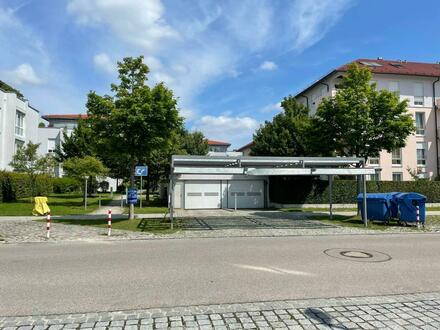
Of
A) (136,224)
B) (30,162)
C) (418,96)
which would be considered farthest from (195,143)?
(136,224)

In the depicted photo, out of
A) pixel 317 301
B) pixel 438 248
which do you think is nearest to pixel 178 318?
pixel 317 301

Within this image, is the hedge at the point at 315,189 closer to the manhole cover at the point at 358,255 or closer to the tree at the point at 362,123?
the tree at the point at 362,123

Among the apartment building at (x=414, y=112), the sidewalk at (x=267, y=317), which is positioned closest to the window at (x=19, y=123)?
the apartment building at (x=414, y=112)

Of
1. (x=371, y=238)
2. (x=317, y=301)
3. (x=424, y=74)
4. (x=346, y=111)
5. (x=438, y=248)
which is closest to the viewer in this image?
(x=317, y=301)

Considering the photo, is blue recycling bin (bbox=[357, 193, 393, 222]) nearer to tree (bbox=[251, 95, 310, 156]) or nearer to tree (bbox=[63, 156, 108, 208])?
tree (bbox=[251, 95, 310, 156])

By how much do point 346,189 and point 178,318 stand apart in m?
25.0

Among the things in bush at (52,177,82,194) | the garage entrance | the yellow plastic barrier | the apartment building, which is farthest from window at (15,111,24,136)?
the apartment building

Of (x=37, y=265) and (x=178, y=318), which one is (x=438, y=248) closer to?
(x=178, y=318)

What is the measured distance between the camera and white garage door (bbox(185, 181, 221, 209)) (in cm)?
2862

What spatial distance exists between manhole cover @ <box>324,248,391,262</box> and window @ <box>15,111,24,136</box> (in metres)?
38.9

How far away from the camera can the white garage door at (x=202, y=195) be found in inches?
1127

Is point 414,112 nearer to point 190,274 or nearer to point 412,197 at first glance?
point 412,197

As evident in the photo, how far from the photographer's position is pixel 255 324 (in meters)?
4.76

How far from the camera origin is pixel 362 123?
73.5ft
